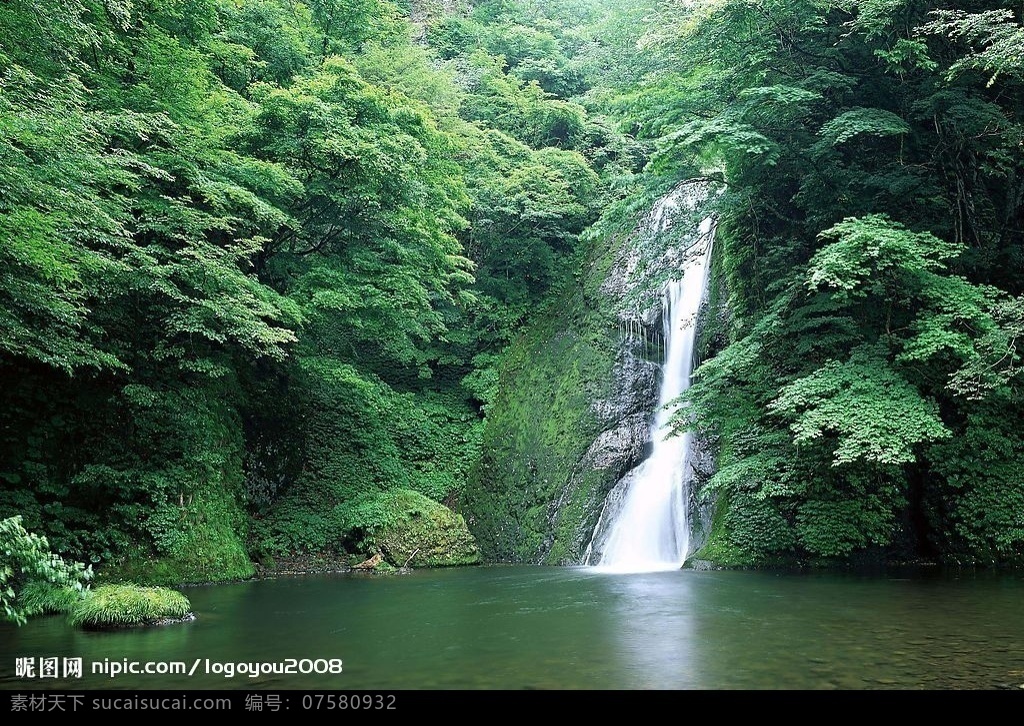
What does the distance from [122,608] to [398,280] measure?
8.02 m

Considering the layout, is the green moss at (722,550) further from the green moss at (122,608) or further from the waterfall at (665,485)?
the green moss at (122,608)

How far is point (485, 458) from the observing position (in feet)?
55.2

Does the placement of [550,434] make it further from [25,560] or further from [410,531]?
[25,560]

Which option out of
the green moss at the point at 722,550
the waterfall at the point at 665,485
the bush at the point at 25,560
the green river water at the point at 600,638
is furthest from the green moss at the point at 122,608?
the green moss at the point at 722,550

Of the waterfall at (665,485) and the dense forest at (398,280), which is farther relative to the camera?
the waterfall at (665,485)

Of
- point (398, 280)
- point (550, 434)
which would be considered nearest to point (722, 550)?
point (550, 434)

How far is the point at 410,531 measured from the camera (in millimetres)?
13797

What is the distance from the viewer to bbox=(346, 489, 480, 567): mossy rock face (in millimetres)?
13484

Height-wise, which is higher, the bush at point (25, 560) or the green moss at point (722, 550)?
the bush at point (25, 560)

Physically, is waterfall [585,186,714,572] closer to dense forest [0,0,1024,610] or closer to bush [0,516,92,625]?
dense forest [0,0,1024,610]

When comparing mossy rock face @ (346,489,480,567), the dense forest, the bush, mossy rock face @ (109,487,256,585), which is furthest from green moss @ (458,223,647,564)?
the bush

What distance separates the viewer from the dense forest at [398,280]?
8.55 m

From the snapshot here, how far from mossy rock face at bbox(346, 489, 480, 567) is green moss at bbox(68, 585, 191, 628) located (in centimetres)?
679

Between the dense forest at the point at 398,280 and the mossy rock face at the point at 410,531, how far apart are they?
0.07 meters
